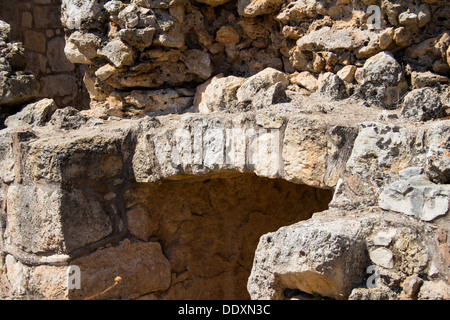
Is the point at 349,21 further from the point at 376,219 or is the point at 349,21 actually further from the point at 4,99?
the point at 4,99

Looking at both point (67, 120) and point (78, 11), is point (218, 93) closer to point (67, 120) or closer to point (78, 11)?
point (67, 120)

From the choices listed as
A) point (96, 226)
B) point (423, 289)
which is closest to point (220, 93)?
point (96, 226)

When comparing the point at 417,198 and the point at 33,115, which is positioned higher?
the point at 33,115

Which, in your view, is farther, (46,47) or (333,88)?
(46,47)

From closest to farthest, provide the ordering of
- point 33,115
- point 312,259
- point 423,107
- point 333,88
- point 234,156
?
point 312,259 < point 423,107 < point 234,156 < point 333,88 < point 33,115

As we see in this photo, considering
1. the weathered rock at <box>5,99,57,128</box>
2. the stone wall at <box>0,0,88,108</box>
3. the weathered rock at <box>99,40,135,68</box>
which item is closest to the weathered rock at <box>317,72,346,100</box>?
the weathered rock at <box>99,40,135,68</box>

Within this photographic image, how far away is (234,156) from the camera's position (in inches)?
98.3

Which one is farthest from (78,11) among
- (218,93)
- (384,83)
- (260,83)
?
(384,83)

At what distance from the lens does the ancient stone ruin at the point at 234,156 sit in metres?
1.91

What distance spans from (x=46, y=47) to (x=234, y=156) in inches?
144

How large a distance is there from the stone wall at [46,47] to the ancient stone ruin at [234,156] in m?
1.64

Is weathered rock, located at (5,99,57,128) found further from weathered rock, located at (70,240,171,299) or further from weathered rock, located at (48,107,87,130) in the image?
weathered rock, located at (70,240,171,299)

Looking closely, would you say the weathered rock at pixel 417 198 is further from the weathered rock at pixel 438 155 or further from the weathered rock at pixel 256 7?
the weathered rock at pixel 256 7

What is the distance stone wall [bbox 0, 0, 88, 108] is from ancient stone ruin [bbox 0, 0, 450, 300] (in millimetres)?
1640
